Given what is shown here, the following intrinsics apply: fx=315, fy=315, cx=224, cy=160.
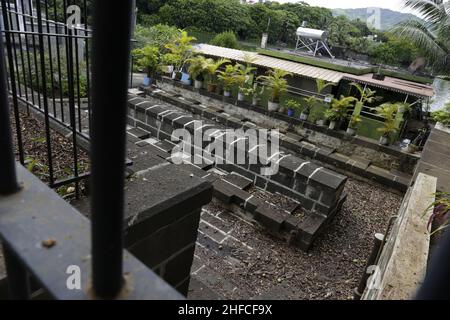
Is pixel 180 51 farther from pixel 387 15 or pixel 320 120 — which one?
pixel 387 15

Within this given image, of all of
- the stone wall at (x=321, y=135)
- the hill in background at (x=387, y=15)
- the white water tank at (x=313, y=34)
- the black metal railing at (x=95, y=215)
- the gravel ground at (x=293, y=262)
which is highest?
the hill in background at (x=387, y=15)

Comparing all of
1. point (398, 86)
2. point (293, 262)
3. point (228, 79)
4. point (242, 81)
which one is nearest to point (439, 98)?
point (398, 86)

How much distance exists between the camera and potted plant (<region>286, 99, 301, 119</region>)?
924 centimetres

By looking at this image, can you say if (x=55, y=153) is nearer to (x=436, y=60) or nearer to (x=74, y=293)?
(x=74, y=293)

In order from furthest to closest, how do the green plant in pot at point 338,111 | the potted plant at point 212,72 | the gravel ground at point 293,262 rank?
1. the potted plant at point 212,72
2. the green plant in pot at point 338,111
3. the gravel ground at point 293,262

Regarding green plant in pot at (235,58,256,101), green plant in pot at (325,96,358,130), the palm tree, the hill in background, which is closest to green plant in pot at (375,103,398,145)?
green plant in pot at (325,96,358,130)

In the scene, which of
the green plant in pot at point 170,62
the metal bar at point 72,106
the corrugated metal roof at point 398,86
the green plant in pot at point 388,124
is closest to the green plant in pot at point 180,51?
the green plant in pot at point 170,62

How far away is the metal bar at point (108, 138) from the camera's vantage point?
0.42m

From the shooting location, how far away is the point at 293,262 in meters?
4.43

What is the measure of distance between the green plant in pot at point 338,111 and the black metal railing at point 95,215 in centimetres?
837

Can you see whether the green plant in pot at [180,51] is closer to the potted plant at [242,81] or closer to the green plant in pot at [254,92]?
the potted plant at [242,81]

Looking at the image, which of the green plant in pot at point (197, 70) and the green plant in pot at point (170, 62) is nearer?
the green plant in pot at point (197, 70)

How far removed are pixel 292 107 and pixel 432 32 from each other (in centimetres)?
893
